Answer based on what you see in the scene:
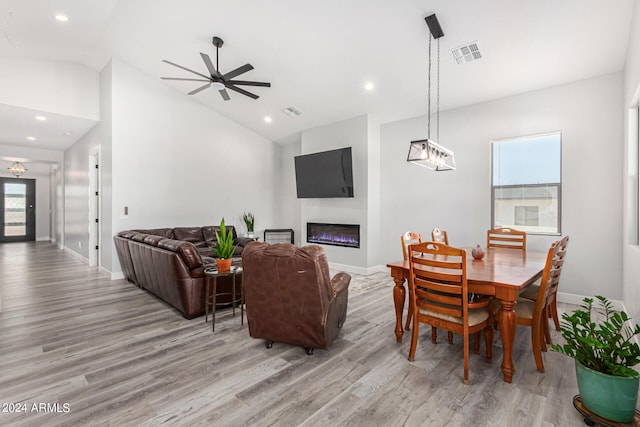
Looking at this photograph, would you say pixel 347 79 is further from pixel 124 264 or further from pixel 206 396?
pixel 124 264

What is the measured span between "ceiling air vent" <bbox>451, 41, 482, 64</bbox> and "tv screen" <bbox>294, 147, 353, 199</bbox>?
8.03 ft

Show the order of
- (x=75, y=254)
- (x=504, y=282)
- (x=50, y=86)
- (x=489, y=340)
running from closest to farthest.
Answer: (x=504, y=282)
(x=489, y=340)
(x=50, y=86)
(x=75, y=254)

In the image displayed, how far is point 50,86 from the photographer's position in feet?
17.5

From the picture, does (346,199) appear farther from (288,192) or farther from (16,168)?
(16,168)

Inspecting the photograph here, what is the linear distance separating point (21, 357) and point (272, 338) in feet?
7.09

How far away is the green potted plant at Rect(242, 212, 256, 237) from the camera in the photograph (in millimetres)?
7361

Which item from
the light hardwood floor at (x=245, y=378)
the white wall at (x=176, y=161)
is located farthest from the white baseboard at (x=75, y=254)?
the light hardwood floor at (x=245, y=378)

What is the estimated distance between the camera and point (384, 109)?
18.1ft

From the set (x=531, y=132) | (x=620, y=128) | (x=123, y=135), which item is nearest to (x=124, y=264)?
(x=123, y=135)

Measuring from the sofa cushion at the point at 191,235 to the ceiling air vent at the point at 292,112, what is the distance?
307 cm

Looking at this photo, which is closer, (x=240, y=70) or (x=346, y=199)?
(x=240, y=70)

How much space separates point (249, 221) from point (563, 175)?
6.12m

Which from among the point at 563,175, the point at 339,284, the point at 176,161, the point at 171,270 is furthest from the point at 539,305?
the point at 176,161

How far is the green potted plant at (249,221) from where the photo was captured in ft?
24.2
